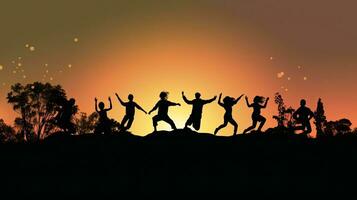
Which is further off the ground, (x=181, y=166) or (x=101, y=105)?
(x=101, y=105)

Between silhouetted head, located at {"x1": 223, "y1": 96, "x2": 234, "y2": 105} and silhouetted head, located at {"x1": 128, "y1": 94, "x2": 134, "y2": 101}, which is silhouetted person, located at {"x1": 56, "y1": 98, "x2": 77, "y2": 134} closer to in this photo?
silhouetted head, located at {"x1": 128, "y1": 94, "x2": 134, "y2": 101}

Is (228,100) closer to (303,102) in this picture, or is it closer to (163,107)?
(163,107)

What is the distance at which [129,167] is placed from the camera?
78.9 ft

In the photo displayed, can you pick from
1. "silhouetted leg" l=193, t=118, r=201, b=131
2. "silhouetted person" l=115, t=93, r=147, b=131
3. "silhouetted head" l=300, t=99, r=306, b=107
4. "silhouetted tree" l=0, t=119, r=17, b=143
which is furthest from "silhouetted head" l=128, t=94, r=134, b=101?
"silhouetted tree" l=0, t=119, r=17, b=143

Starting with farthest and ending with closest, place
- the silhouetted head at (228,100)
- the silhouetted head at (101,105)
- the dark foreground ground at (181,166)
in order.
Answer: the silhouetted head at (101,105), the silhouetted head at (228,100), the dark foreground ground at (181,166)

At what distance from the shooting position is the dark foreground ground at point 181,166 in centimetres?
2298

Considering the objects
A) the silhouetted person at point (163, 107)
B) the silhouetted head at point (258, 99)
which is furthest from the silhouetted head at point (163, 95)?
the silhouetted head at point (258, 99)

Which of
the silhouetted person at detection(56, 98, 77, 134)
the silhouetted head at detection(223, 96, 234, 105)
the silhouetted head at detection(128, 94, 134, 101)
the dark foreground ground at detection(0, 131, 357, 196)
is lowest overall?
the dark foreground ground at detection(0, 131, 357, 196)

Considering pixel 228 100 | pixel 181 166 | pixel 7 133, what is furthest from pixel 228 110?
→ pixel 7 133

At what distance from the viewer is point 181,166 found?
2405 cm

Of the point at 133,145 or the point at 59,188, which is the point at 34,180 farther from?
the point at 133,145

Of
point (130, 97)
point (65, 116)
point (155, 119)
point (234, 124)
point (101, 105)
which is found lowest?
point (234, 124)

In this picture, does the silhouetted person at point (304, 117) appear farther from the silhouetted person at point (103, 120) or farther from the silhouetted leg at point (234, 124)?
the silhouetted person at point (103, 120)

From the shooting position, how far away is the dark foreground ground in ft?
75.4
